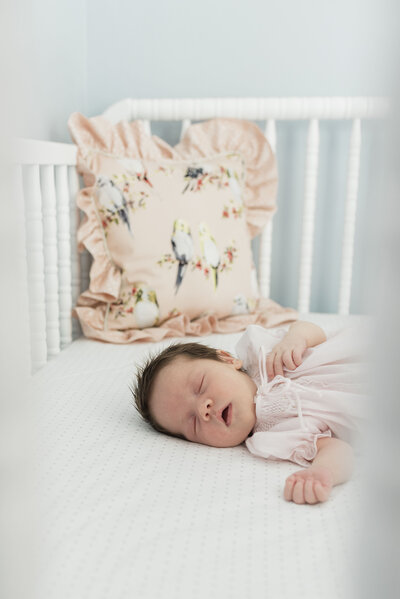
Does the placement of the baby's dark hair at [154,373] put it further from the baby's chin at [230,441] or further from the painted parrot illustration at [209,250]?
the painted parrot illustration at [209,250]

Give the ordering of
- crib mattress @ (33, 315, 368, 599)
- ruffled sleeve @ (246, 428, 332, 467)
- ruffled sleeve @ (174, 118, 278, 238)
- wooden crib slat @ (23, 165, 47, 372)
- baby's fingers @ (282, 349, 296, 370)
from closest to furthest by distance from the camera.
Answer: crib mattress @ (33, 315, 368, 599), ruffled sleeve @ (246, 428, 332, 467), baby's fingers @ (282, 349, 296, 370), wooden crib slat @ (23, 165, 47, 372), ruffled sleeve @ (174, 118, 278, 238)

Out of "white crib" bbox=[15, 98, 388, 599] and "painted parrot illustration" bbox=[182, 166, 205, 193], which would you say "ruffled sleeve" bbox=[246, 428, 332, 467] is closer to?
"white crib" bbox=[15, 98, 388, 599]

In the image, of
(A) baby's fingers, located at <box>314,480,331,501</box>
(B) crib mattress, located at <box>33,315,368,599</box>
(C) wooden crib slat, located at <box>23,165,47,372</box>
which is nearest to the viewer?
(B) crib mattress, located at <box>33,315,368,599</box>

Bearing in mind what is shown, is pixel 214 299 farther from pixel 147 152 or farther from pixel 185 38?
pixel 185 38

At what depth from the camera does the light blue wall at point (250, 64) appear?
4.97 feet

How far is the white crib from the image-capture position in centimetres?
53

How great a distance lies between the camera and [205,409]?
30.8 inches

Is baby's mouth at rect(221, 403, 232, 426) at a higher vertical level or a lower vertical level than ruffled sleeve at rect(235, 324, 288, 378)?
lower

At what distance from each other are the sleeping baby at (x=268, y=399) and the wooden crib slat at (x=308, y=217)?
64 cm

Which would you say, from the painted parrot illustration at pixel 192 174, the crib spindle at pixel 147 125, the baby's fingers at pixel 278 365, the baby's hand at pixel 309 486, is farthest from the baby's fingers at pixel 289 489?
the crib spindle at pixel 147 125

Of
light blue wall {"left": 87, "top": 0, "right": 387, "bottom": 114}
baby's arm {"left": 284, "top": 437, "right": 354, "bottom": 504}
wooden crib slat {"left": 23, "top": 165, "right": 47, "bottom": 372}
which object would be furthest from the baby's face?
light blue wall {"left": 87, "top": 0, "right": 387, "bottom": 114}

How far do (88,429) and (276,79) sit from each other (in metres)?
1.05

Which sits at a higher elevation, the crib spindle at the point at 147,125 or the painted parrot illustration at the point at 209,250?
the crib spindle at the point at 147,125

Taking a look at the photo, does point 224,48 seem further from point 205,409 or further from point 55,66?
point 205,409
